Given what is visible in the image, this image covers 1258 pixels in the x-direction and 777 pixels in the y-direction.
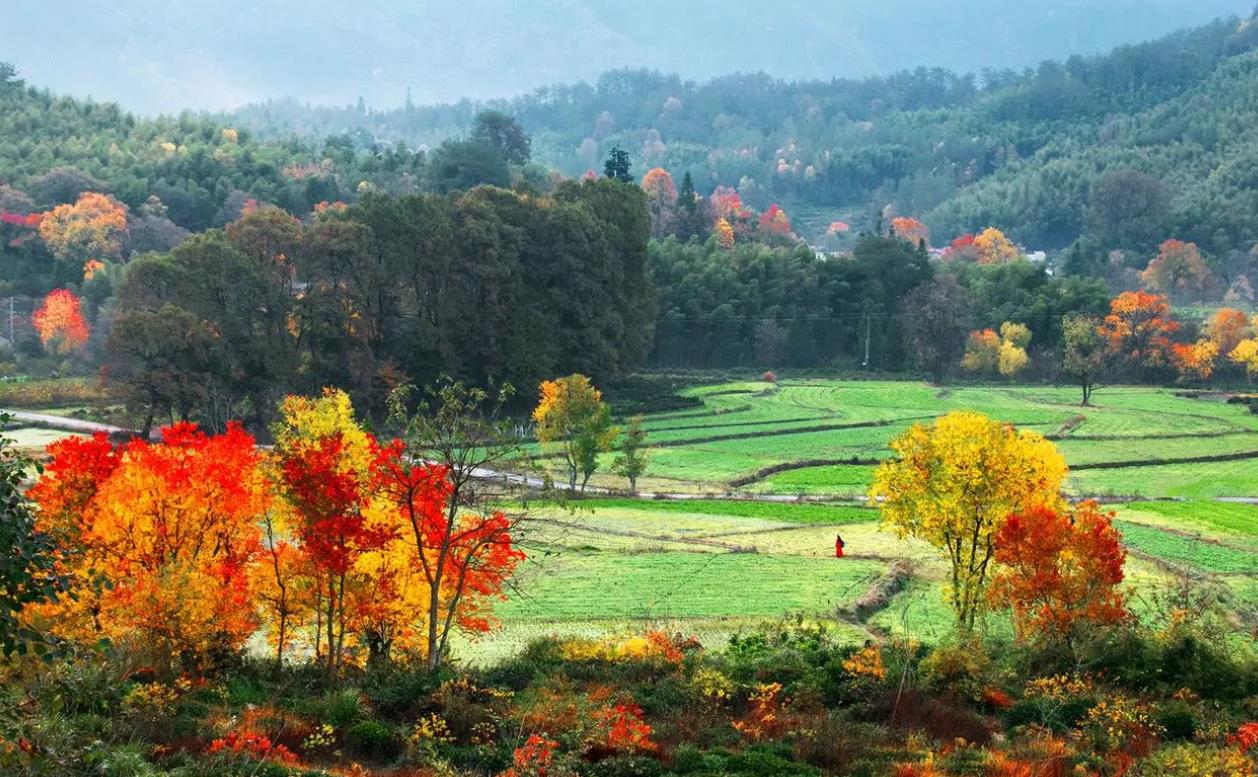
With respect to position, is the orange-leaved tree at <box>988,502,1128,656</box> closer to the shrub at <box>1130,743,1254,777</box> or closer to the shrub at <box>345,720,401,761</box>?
the shrub at <box>1130,743,1254,777</box>

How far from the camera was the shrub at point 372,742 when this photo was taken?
2153cm

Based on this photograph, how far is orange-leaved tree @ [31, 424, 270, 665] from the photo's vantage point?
25.6m

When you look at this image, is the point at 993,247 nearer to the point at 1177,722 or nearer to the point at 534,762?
the point at 1177,722

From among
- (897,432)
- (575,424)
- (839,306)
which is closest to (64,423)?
(575,424)

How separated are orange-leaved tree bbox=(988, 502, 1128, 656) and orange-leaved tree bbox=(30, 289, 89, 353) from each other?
75.9m

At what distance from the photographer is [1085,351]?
97.0 m

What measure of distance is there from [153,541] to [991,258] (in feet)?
479

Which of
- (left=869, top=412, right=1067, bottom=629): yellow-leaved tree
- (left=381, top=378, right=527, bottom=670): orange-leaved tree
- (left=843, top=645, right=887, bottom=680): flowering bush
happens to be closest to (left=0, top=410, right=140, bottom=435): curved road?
(left=381, top=378, right=527, bottom=670): orange-leaved tree

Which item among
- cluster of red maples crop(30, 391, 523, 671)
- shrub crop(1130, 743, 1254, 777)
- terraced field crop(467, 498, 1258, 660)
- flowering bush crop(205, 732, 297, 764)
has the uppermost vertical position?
cluster of red maples crop(30, 391, 523, 671)

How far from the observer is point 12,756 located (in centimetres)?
1168

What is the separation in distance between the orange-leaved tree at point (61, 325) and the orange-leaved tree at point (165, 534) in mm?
64181

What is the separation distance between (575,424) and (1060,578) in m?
38.7

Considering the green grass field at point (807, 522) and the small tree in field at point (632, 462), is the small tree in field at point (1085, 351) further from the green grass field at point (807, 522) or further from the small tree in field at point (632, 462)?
the small tree in field at point (632, 462)

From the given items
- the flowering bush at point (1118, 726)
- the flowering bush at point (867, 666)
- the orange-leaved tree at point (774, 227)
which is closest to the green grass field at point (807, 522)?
the flowering bush at point (867, 666)
